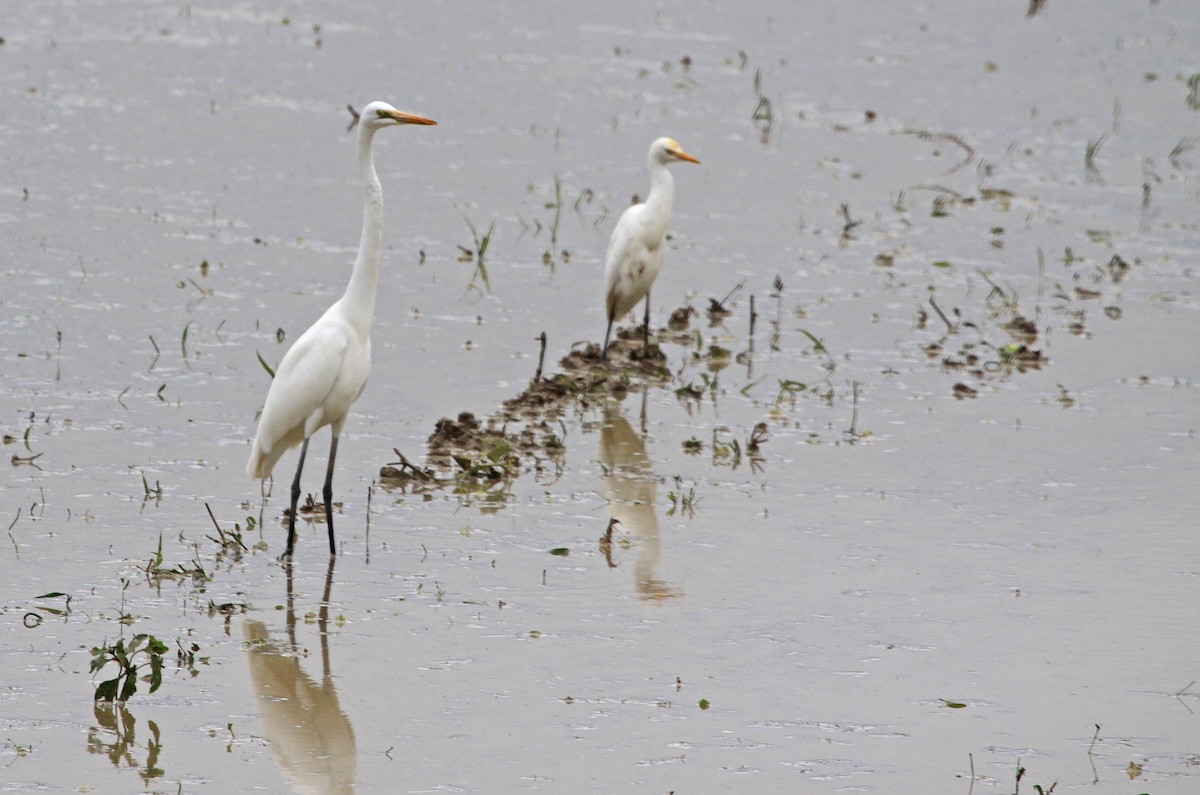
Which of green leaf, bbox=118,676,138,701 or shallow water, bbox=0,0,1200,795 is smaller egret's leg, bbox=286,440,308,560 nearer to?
shallow water, bbox=0,0,1200,795

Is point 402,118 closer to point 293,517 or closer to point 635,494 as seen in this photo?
point 293,517

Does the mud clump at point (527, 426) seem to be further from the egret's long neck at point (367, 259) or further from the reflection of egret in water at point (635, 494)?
the egret's long neck at point (367, 259)

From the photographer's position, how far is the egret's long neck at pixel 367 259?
22.0ft

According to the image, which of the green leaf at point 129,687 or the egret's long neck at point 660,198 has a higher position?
the egret's long neck at point 660,198

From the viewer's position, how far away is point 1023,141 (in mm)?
17172

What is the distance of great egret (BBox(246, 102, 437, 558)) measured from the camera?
21.6ft

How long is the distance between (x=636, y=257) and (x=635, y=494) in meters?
2.87

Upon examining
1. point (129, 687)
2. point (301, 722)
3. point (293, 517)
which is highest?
point (293, 517)

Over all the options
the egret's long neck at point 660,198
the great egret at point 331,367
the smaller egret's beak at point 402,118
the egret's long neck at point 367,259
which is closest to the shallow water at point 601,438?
the great egret at point 331,367

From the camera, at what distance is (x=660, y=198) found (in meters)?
10.6

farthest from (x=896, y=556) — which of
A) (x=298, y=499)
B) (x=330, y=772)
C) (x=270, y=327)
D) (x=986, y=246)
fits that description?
(x=986, y=246)

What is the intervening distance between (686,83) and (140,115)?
6.78 metres

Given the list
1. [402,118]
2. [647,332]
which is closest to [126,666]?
[402,118]

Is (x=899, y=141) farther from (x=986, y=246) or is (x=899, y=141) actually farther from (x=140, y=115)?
(x=140, y=115)
